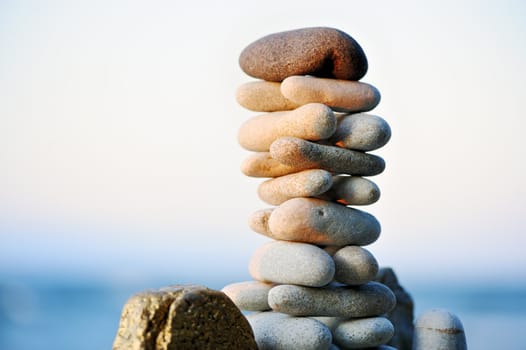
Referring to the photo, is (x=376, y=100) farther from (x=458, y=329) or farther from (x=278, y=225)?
(x=458, y=329)

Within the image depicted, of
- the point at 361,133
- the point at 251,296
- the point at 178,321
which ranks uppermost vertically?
the point at 361,133

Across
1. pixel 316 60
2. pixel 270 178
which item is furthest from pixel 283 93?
pixel 270 178

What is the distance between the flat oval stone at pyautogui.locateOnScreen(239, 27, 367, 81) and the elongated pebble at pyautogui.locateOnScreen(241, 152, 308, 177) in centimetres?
54

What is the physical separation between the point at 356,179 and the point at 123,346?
6.40 ft

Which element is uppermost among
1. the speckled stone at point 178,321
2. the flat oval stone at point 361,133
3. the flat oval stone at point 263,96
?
the flat oval stone at point 263,96

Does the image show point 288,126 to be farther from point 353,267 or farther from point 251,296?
point 251,296

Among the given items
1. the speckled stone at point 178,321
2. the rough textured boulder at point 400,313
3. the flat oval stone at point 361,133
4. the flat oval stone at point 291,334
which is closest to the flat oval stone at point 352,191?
the flat oval stone at point 361,133

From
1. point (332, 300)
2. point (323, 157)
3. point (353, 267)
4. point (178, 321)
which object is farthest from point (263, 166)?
point (178, 321)

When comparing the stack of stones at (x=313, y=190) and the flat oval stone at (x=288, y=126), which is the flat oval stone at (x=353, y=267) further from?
the flat oval stone at (x=288, y=126)

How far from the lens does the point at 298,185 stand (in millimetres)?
4223

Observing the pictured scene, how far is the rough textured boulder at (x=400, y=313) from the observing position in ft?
19.4

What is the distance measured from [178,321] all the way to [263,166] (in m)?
1.55

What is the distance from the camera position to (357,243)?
4.39m

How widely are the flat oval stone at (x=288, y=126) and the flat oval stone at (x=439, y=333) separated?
4.92ft
